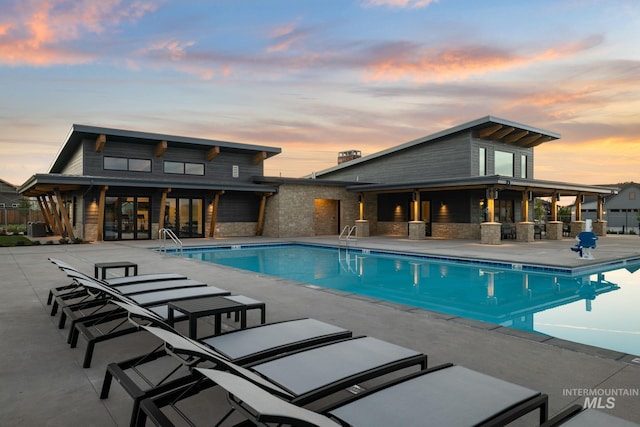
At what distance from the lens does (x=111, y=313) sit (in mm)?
4215

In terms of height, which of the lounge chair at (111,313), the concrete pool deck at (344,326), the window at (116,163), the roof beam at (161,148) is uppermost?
the roof beam at (161,148)

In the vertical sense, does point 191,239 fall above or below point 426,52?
below

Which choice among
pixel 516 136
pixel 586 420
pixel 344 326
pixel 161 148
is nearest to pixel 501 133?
pixel 516 136

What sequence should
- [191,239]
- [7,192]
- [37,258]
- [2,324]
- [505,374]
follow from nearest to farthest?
1. [505,374]
2. [2,324]
3. [37,258]
4. [191,239]
5. [7,192]

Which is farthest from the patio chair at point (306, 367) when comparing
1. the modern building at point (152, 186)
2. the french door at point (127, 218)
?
the french door at point (127, 218)

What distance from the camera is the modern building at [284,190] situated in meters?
18.3

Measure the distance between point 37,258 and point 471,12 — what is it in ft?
50.4

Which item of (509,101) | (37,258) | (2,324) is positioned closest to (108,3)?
(37,258)

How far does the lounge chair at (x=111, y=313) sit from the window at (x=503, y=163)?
70.2 feet

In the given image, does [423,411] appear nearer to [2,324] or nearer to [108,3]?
[2,324]

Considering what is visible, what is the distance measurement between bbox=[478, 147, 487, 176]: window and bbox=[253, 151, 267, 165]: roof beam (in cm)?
1200

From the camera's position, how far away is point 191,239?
66.1ft

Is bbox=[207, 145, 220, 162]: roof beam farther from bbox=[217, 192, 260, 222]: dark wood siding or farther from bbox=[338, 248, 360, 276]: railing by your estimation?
bbox=[338, 248, 360, 276]: railing

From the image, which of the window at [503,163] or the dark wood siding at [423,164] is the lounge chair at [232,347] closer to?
the dark wood siding at [423,164]
